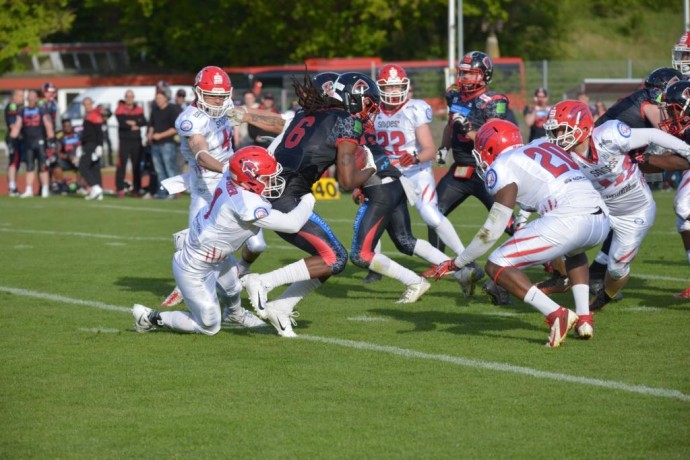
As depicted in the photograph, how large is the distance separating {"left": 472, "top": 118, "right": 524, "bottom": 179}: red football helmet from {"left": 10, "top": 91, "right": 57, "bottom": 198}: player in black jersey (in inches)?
554

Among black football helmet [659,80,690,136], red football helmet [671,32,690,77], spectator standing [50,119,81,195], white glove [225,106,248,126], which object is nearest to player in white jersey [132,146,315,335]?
white glove [225,106,248,126]

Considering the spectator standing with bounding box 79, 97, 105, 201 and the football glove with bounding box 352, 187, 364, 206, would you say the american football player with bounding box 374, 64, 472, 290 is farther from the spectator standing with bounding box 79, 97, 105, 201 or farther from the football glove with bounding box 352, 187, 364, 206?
the spectator standing with bounding box 79, 97, 105, 201

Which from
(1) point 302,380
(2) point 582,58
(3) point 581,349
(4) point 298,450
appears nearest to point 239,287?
(1) point 302,380

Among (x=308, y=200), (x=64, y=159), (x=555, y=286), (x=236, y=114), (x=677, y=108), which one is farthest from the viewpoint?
(x=64, y=159)

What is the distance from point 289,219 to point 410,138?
11.3ft

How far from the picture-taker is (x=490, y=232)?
6848 mm

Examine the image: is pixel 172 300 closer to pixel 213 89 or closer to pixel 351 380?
pixel 213 89

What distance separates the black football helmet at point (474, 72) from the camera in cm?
966

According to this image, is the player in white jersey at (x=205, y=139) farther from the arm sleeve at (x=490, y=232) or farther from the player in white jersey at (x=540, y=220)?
the player in white jersey at (x=540, y=220)

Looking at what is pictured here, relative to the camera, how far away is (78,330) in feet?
25.3

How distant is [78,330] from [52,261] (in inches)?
149

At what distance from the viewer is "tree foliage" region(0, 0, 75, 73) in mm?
37375

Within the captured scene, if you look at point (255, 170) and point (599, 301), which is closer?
point (255, 170)

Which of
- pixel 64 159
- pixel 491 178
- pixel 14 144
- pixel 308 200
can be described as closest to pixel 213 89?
pixel 308 200
